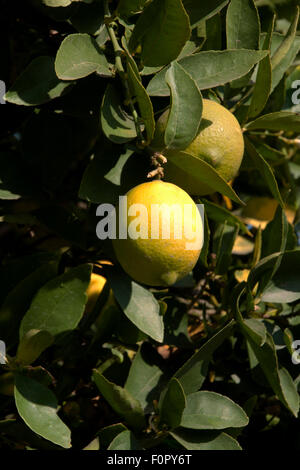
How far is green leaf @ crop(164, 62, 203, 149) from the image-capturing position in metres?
0.87

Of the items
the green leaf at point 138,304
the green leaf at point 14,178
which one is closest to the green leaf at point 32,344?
the green leaf at point 138,304

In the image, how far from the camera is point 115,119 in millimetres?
945

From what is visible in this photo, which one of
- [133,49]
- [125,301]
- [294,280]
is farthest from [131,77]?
[294,280]

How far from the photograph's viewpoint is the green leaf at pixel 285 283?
3.60 ft

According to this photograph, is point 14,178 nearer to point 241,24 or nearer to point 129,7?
point 129,7

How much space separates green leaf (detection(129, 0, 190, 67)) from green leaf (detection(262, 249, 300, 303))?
0.41 m

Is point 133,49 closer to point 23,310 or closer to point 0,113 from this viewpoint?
point 0,113

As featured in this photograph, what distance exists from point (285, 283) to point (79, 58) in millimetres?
536

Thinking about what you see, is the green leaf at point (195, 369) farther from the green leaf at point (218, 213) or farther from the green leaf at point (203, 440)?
the green leaf at point (218, 213)

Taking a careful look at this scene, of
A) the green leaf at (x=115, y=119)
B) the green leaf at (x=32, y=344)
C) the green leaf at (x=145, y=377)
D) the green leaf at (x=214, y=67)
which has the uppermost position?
the green leaf at (x=214, y=67)

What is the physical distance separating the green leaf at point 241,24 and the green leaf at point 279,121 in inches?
5.4

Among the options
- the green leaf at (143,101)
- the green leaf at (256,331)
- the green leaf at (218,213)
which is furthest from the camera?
the green leaf at (218,213)

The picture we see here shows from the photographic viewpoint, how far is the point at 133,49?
0.99 metres

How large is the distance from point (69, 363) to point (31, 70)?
54cm
